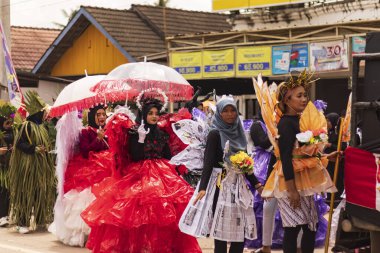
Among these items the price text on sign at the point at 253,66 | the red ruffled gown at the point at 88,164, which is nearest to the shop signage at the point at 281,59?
the price text on sign at the point at 253,66

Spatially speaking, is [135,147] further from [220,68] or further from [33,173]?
[220,68]

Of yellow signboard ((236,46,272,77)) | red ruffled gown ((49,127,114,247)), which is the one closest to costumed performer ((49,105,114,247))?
red ruffled gown ((49,127,114,247))

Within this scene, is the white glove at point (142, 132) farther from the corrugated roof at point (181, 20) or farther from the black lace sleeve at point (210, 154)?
the corrugated roof at point (181, 20)

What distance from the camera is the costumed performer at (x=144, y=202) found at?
28.8 feet

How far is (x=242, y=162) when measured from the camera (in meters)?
7.65

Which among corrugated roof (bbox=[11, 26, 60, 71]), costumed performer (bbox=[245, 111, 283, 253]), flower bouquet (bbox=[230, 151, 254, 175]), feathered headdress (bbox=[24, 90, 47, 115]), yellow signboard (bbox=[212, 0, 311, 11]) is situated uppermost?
yellow signboard (bbox=[212, 0, 311, 11])

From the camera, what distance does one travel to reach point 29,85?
30234mm

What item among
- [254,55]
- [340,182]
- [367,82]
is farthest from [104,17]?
[367,82]

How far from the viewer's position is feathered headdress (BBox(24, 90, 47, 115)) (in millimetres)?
12141

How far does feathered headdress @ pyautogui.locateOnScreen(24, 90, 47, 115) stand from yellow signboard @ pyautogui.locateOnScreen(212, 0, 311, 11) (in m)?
12.3

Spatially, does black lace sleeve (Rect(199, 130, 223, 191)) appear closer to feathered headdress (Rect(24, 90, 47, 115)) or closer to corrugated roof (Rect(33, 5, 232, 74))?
feathered headdress (Rect(24, 90, 47, 115))

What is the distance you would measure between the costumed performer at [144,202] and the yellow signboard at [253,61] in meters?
11.3

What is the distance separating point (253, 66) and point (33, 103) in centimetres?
929

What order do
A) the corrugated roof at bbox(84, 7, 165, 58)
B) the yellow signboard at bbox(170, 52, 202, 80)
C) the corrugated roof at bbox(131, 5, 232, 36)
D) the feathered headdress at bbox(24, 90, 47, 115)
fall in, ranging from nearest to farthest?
the feathered headdress at bbox(24, 90, 47, 115) < the yellow signboard at bbox(170, 52, 202, 80) < the corrugated roof at bbox(84, 7, 165, 58) < the corrugated roof at bbox(131, 5, 232, 36)
